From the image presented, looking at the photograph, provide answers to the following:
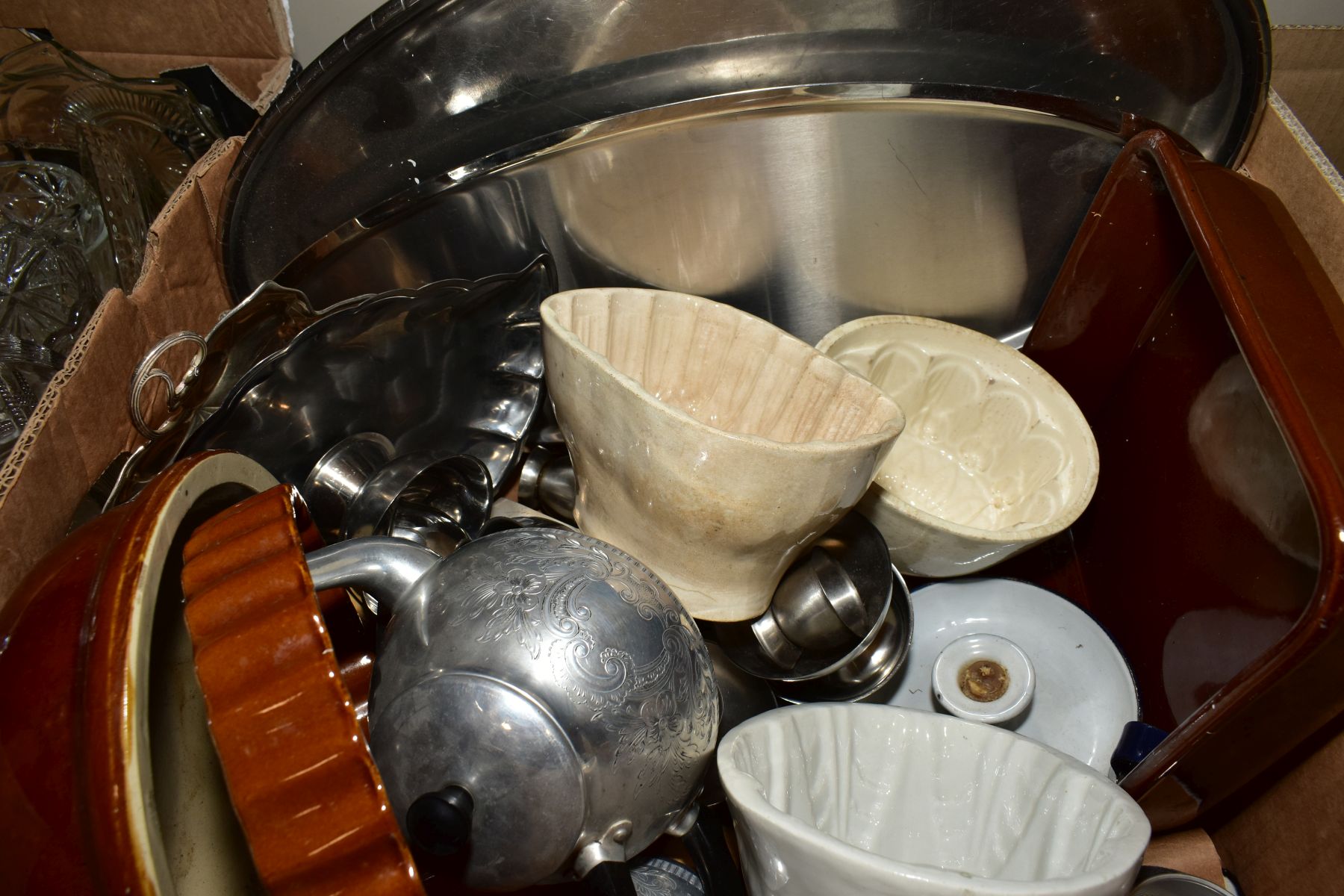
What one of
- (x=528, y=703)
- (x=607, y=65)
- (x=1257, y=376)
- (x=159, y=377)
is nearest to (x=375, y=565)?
(x=528, y=703)

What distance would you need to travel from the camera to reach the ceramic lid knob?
0.63 metres

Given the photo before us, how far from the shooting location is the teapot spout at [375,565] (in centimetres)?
43

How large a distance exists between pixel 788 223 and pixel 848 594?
28 centimetres

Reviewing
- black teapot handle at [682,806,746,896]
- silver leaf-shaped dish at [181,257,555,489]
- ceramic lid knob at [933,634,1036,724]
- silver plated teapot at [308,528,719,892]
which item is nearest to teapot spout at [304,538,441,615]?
silver plated teapot at [308,528,719,892]

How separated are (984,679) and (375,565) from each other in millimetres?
448

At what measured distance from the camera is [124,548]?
1.18ft

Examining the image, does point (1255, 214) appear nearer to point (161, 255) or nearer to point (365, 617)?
point (365, 617)

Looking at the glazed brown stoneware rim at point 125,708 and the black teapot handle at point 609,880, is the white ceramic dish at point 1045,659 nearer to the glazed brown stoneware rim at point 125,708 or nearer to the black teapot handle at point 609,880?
the black teapot handle at point 609,880

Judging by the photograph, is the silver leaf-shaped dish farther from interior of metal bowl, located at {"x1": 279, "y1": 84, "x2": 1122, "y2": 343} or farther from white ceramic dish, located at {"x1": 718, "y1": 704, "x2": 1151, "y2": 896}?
white ceramic dish, located at {"x1": 718, "y1": 704, "x2": 1151, "y2": 896}

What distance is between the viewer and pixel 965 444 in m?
0.76

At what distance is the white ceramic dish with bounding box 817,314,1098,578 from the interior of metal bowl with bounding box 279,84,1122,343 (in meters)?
0.05

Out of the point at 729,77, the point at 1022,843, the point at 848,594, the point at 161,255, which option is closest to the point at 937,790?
the point at 1022,843

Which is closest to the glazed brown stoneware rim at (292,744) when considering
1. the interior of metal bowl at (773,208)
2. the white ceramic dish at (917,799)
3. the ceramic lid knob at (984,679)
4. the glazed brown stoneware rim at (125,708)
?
the glazed brown stoneware rim at (125,708)

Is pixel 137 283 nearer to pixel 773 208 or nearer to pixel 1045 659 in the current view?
pixel 773 208
